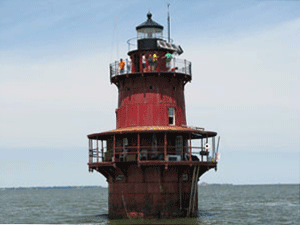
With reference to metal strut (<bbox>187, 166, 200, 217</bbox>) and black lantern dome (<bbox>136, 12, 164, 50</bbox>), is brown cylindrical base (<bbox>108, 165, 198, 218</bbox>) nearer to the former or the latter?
metal strut (<bbox>187, 166, 200, 217</bbox>)

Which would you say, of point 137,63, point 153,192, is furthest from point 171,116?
point 153,192

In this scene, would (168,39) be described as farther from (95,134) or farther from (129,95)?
(95,134)

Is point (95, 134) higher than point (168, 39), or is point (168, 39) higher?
point (168, 39)

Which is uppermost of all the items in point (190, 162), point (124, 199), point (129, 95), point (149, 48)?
point (149, 48)

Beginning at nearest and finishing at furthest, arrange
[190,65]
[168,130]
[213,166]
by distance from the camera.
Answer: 1. [168,130]
2. [213,166]
3. [190,65]

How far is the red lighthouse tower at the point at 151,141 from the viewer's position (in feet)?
145

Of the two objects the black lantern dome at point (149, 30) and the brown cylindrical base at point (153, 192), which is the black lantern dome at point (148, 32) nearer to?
the black lantern dome at point (149, 30)

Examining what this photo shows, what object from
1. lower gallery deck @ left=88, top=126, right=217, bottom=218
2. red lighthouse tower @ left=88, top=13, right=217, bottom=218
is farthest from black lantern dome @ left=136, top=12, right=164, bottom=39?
lower gallery deck @ left=88, top=126, right=217, bottom=218

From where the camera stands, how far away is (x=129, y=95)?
48.2m

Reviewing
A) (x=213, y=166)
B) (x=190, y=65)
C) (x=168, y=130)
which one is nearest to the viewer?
(x=168, y=130)

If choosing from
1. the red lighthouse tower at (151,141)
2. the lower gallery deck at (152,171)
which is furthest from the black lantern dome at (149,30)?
the lower gallery deck at (152,171)

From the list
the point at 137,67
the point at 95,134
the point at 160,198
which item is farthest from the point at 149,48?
the point at 160,198

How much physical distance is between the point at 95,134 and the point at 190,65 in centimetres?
1028

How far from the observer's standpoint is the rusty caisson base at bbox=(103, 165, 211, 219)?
146 ft
